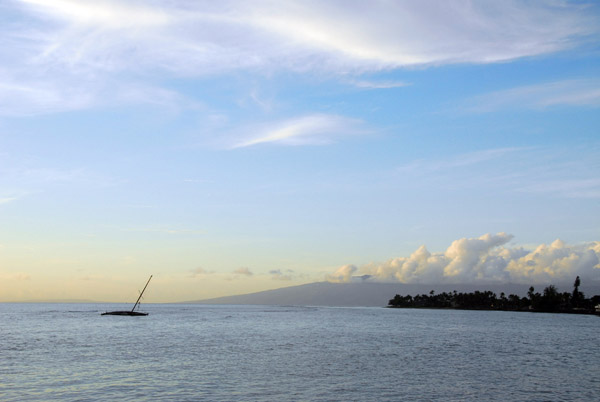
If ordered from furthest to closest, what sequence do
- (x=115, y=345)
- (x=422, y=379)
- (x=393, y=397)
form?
1. (x=115, y=345)
2. (x=422, y=379)
3. (x=393, y=397)

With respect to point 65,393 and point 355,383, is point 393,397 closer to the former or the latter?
point 355,383

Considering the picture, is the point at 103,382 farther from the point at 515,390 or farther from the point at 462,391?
the point at 515,390

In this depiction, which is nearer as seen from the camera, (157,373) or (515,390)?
(515,390)

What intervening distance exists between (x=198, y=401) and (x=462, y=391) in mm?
22193

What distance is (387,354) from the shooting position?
7338cm

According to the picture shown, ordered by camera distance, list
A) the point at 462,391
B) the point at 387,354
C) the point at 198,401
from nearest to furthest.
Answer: the point at 198,401 → the point at 462,391 → the point at 387,354

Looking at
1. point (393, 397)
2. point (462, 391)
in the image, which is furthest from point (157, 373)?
point (462, 391)

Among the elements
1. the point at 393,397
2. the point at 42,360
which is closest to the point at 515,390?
the point at 393,397

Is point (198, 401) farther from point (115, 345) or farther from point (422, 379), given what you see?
point (115, 345)

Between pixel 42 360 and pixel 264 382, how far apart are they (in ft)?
101

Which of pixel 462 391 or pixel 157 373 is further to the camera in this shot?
pixel 157 373

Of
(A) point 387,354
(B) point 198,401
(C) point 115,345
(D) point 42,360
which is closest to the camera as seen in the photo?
(B) point 198,401

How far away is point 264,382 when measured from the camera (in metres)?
47.6

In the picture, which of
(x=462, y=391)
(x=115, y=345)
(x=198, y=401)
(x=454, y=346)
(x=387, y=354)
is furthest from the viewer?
(x=454, y=346)
